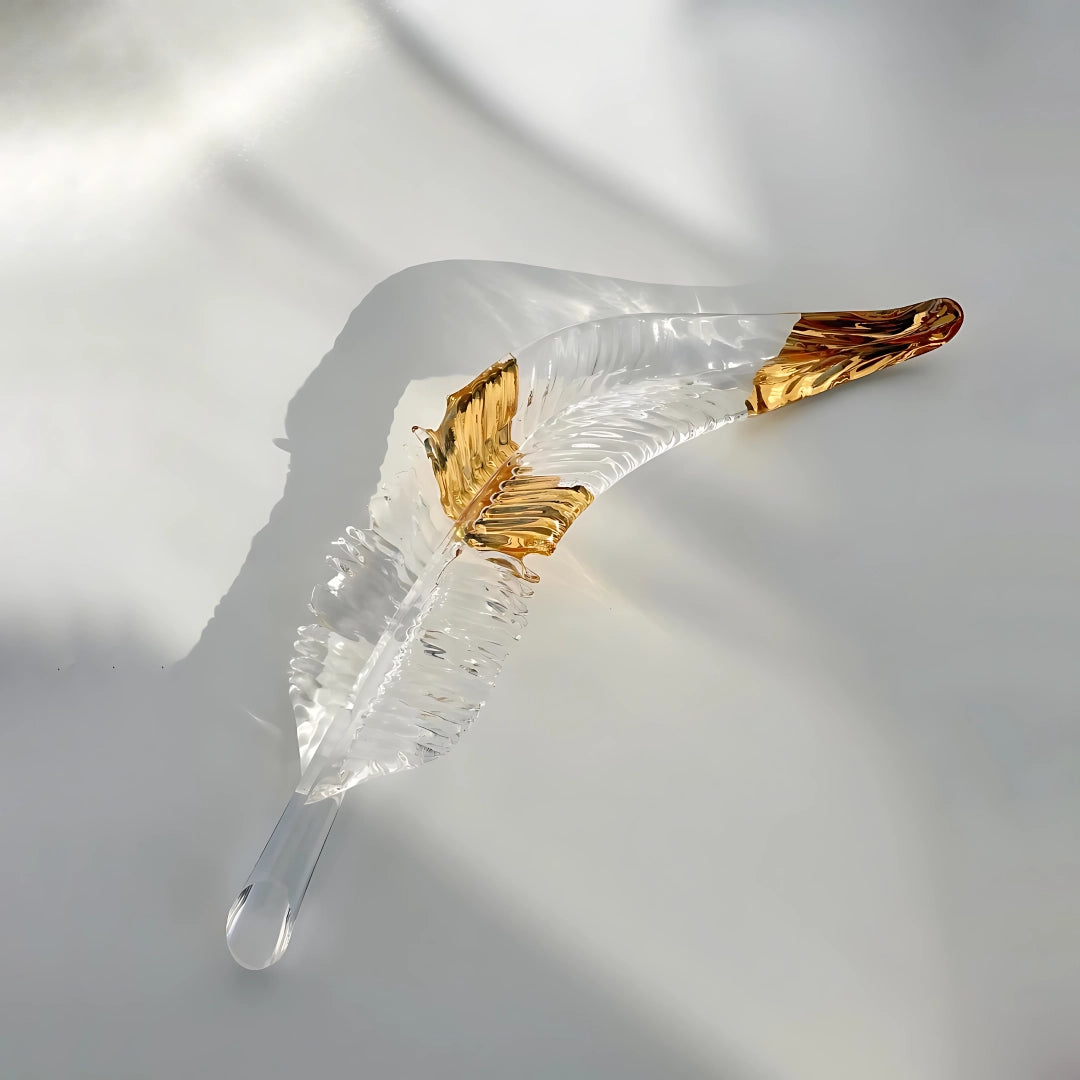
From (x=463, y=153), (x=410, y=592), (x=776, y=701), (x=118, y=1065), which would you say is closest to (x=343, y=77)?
(x=463, y=153)

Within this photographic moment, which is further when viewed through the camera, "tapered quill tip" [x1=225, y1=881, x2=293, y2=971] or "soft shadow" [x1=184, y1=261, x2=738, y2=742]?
"soft shadow" [x1=184, y1=261, x2=738, y2=742]

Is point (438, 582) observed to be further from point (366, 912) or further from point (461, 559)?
point (366, 912)

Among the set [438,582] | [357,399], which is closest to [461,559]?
[438,582]

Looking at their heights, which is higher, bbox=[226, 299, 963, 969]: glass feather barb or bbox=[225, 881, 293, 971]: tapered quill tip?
bbox=[226, 299, 963, 969]: glass feather barb

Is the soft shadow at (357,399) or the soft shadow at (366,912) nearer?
the soft shadow at (366,912)

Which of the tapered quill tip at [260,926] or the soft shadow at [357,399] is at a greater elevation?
the soft shadow at [357,399]

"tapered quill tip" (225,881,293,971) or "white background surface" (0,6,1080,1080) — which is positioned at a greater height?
"white background surface" (0,6,1080,1080)
